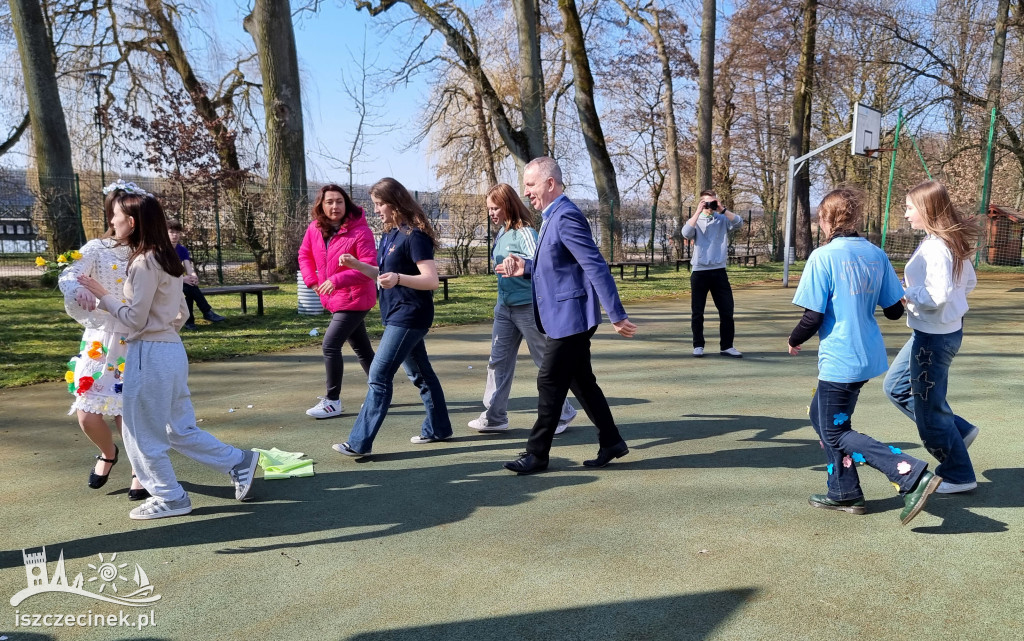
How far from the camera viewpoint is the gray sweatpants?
363 centimetres

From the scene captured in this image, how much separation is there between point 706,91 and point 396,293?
20.7 m

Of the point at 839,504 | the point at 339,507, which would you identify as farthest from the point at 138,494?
the point at 839,504

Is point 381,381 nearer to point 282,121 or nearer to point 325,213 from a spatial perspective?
point 325,213

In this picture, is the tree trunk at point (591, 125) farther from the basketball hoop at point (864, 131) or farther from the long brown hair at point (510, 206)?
the long brown hair at point (510, 206)

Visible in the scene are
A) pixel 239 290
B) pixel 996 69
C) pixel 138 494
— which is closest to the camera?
pixel 138 494

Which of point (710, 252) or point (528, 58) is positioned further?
point (528, 58)

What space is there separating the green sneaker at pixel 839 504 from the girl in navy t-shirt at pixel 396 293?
2.44m

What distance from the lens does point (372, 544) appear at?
3516 millimetres

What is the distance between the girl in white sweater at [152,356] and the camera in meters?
3.55

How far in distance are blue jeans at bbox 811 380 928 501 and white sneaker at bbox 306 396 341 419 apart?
142 inches

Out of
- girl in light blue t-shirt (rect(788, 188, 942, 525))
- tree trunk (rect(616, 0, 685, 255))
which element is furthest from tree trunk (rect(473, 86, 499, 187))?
girl in light blue t-shirt (rect(788, 188, 942, 525))

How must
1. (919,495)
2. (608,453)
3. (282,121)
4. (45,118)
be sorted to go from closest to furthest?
(919,495) → (608,453) → (45,118) → (282,121)

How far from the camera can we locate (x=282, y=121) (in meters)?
17.4

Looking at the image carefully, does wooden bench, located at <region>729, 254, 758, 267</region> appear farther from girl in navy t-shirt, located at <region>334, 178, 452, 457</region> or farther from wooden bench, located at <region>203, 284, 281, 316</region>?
girl in navy t-shirt, located at <region>334, 178, 452, 457</region>
